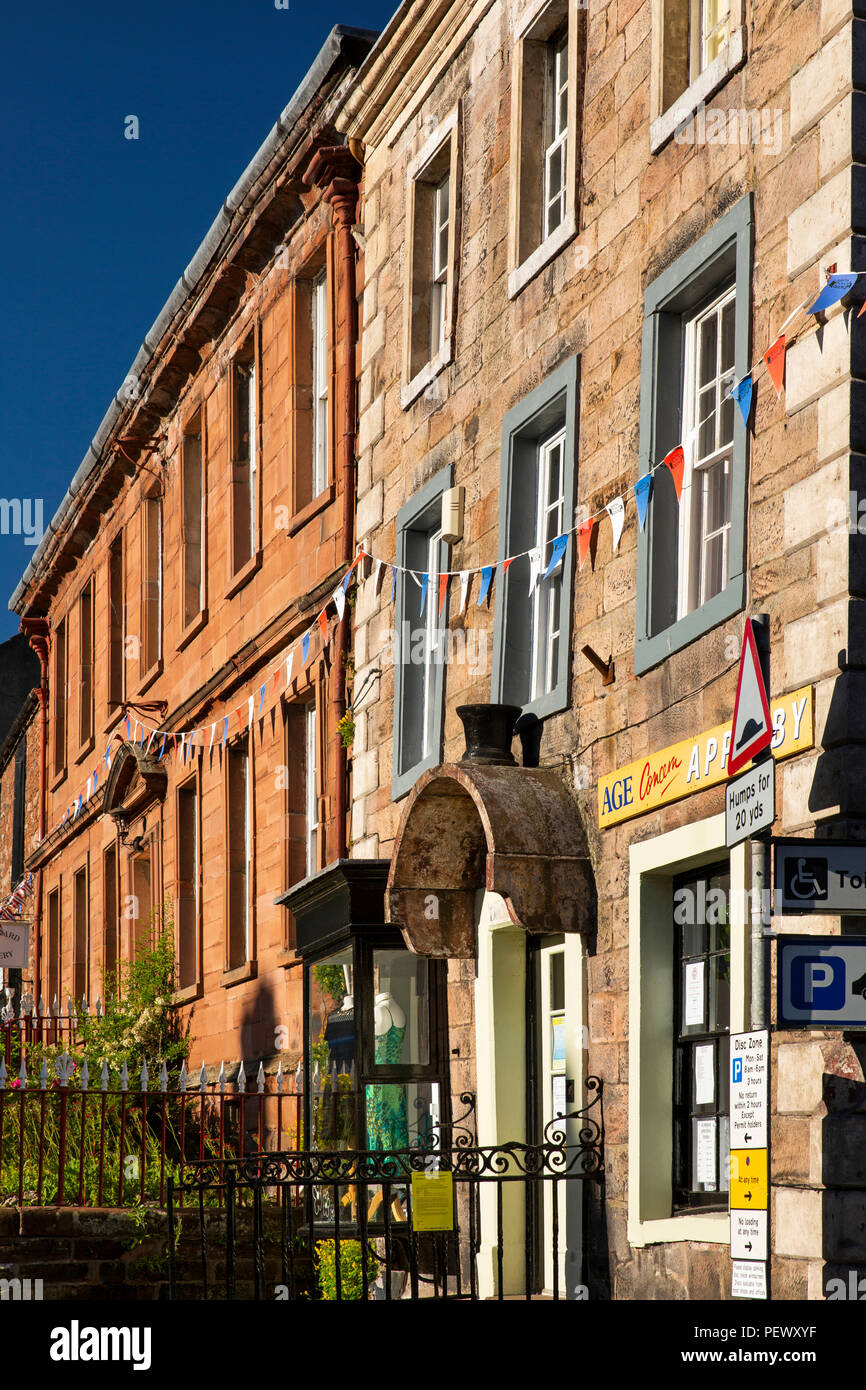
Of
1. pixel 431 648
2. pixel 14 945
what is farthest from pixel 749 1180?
pixel 14 945

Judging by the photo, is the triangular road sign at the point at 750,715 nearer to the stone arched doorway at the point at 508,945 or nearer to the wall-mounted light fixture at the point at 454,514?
the stone arched doorway at the point at 508,945

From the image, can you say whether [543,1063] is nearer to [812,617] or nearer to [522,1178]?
[522,1178]

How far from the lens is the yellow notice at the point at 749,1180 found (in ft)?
23.5

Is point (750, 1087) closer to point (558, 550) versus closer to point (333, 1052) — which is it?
point (558, 550)

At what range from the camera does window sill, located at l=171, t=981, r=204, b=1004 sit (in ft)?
63.6

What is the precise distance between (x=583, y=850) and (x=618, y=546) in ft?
5.51

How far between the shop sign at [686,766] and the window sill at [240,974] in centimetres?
750

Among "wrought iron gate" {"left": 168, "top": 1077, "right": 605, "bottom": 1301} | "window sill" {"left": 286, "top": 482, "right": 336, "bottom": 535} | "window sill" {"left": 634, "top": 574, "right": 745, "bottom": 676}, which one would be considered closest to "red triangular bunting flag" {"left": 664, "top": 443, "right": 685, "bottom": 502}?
"window sill" {"left": 634, "top": 574, "right": 745, "bottom": 676}

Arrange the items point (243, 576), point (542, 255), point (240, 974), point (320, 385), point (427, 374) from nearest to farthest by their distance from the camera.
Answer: point (542, 255) → point (427, 374) → point (320, 385) → point (240, 974) → point (243, 576)

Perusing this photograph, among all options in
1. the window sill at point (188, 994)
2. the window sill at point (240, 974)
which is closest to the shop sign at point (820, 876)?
the window sill at point (240, 974)

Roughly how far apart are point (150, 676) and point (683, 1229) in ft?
48.0

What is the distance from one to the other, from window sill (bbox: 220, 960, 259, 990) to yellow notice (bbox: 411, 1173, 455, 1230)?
7.07 metres

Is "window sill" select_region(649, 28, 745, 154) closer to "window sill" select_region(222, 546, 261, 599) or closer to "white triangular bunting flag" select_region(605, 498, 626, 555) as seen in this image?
"white triangular bunting flag" select_region(605, 498, 626, 555)

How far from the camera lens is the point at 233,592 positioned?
18.9 meters
